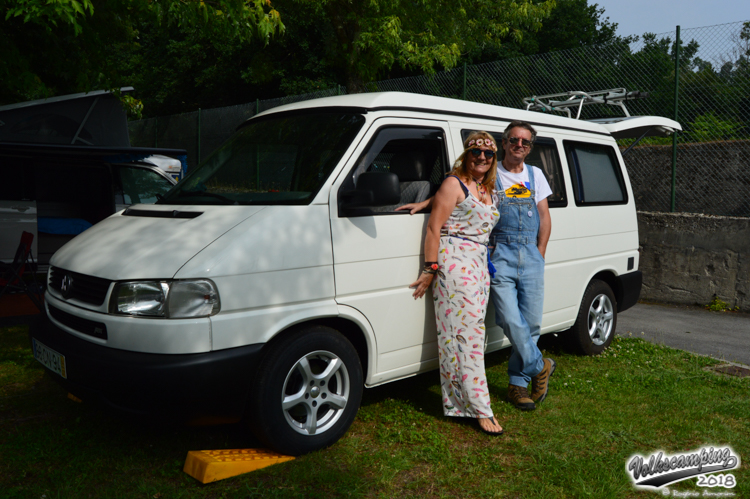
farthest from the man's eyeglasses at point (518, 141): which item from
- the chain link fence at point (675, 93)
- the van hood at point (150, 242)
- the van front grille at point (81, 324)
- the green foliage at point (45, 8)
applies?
the chain link fence at point (675, 93)

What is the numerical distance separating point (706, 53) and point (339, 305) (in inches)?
302

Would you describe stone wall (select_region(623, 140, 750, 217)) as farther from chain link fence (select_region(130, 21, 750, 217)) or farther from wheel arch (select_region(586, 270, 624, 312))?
wheel arch (select_region(586, 270, 624, 312))

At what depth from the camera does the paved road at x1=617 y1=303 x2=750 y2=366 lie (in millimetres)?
6629

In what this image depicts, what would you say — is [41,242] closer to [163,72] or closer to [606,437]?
[606,437]

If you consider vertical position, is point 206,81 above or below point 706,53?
above

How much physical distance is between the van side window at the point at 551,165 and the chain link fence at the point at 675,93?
4.16 meters

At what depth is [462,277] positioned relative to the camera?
13.2 ft

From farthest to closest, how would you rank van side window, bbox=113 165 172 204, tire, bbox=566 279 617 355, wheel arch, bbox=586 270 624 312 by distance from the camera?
van side window, bbox=113 165 172 204
wheel arch, bbox=586 270 624 312
tire, bbox=566 279 617 355

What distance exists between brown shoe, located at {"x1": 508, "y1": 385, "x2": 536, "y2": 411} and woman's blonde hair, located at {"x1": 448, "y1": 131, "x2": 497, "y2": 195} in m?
1.48

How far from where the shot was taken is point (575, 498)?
131 inches

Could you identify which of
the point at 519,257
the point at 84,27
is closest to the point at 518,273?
the point at 519,257

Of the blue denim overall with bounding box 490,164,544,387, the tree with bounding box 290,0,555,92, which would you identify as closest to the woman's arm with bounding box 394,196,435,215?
the blue denim overall with bounding box 490,164,544,387

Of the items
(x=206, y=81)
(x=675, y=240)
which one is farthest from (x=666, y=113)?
(x=206, y=81)

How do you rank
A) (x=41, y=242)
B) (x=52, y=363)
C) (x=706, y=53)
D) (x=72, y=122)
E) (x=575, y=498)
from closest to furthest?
(x=575, y=498), (x=52, y=363), (x=706, y=53), (x=72, y=122), (x=41, y=242)
